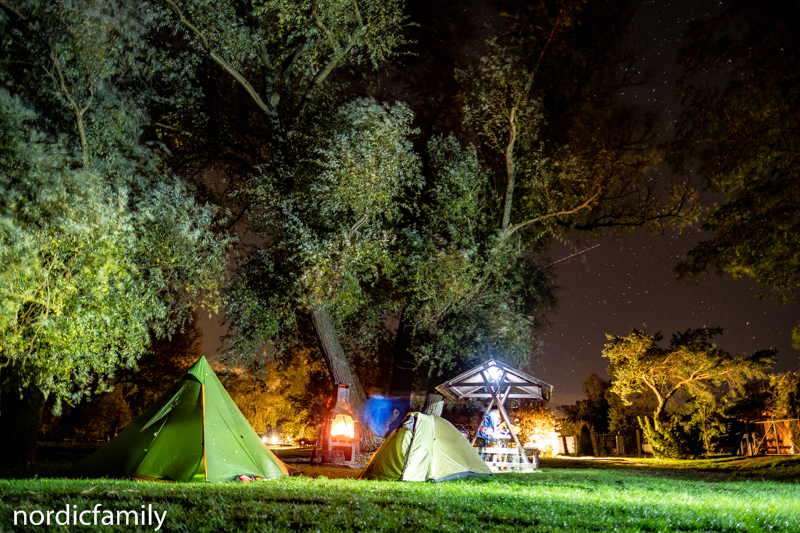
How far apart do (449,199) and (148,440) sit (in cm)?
880

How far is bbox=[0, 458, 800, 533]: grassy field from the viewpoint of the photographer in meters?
5.60

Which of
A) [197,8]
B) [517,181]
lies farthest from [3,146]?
[517,181]

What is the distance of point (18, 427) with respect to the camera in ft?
43.5

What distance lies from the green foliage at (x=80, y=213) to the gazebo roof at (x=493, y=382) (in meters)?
6.11

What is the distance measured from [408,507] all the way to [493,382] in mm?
8043

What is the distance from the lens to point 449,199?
1506 cm

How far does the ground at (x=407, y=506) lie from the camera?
5590 millimetres

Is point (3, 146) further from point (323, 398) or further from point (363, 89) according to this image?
point (323, 398)

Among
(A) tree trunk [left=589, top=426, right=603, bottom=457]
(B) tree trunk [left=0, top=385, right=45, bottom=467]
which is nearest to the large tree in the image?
(B) tree trunk [left=0, top=385, right=45, bottom=467]

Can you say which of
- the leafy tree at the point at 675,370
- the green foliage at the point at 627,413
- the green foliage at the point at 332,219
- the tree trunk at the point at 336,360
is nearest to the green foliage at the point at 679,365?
the leafy tree at the point at 675,370

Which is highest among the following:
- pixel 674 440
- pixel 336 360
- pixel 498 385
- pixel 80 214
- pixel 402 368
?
pixel 80 214

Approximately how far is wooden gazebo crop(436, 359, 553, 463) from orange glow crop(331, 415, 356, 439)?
2510 mm

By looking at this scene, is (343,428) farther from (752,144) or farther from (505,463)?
(752,144)

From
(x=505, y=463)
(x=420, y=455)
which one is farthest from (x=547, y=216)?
(x=420, y=455)
